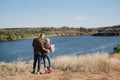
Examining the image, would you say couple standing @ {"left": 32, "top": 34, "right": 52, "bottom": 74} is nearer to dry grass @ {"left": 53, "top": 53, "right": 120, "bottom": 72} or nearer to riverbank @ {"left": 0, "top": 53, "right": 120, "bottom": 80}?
riverbank @ {"left": 0, "top": 53, "right": 120, "bottom": 80}

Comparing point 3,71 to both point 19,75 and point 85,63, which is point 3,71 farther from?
point 85,63

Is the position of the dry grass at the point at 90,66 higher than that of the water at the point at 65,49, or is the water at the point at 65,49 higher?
the dry grass at the point at 90,66

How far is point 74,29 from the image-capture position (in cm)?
18212

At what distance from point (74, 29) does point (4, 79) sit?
172652 mm

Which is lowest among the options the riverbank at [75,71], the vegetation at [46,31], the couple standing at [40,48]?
the vegetation at [46,31]

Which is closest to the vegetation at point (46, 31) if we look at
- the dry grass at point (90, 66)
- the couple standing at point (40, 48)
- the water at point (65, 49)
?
the water at point (65, 49)

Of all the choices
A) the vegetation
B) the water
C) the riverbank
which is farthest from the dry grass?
the vegetation

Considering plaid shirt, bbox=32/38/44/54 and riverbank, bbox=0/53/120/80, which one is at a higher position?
plaid shirt, bbox=32/38/44/54

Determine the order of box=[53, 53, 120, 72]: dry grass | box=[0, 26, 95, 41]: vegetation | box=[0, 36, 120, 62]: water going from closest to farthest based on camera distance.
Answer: box=[53, 53, 120, 72]: dry grass
box=[0, 36, 120, 62]: water
box=[0, 26, 95, 41]: vegetation

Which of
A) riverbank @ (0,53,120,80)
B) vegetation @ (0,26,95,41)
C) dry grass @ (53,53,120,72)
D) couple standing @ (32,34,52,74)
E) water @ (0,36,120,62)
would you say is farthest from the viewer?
vegetation @ (0,26,95,41)

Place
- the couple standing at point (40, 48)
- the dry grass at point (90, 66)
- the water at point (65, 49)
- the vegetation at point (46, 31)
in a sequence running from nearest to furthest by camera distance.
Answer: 1. the couple standing at point (40, 48)
2. the dry grass at point (90, 66)
3. the water at point (65, 49)
4. the vegetation at point (46, 31)

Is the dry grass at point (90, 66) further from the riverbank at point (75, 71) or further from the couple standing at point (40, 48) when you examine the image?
the couple standing at point (40, 48)

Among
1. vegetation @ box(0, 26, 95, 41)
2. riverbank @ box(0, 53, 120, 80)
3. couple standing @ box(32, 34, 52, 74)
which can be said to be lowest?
vegetation @ box(0, 26, 95, 41)

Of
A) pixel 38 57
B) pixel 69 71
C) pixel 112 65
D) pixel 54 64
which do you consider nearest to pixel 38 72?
pixel 38 57
